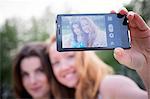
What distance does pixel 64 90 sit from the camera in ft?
6.25

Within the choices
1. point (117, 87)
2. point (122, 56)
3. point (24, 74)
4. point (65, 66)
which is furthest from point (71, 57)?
point (122, 56)

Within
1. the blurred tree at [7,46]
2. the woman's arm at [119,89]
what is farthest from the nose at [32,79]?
the blurred tree at [7,46]

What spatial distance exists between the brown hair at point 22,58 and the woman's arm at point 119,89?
0.61 metres

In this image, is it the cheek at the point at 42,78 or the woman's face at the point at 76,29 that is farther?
the cheek at the point at 42,78

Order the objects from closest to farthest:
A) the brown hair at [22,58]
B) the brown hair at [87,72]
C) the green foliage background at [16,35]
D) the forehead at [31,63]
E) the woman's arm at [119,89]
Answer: the woman's arm at [119,89]
the brown hair at [87,72]
the brown hair at [22,58]
the forehead at [31,63]
the green foliage background at [16,35]

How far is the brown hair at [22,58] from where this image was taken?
2012 millimetres

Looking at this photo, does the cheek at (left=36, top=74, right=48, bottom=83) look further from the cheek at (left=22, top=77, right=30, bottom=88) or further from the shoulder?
the shoulder

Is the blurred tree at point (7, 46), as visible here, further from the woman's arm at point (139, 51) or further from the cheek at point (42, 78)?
the woman's arm at point (139, 51)

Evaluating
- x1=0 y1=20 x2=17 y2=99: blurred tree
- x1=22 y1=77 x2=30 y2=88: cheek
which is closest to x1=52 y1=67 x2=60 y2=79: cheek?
x1=22 y1=77 x2=30 y2=88: cheek

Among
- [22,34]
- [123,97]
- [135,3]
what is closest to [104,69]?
[135,3]

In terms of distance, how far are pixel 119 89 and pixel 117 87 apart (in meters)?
0.02

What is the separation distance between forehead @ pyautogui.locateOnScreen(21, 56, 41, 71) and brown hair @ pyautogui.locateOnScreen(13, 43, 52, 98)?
0.07ft

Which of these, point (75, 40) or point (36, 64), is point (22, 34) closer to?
point (36, 64)

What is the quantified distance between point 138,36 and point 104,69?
0.84m
